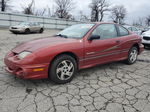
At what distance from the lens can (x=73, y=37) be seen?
10.7 feet

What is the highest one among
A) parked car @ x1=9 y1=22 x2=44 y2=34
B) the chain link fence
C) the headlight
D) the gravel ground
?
the chain link fence

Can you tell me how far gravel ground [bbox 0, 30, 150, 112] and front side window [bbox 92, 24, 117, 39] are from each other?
1074 mm

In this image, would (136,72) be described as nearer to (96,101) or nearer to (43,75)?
(96,101)

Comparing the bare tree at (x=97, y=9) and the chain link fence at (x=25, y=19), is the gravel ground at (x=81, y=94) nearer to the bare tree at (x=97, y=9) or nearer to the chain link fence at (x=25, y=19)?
the chain link fence at (x=25, y=19)

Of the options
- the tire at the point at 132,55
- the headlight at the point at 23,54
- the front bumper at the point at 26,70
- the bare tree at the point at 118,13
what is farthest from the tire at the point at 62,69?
the bare tree at the point at 118,13

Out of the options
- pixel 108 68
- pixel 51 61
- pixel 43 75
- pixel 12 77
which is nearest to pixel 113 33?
pixel 108 68

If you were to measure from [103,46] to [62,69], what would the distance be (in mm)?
1296

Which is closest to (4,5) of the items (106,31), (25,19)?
(25,19)

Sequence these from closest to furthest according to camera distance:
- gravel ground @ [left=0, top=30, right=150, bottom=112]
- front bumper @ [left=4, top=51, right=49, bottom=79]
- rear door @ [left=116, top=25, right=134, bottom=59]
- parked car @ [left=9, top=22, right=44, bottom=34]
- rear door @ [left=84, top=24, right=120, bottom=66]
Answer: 1. gravel ground @ [left=0, top=30, right=150, bottom=112]
2. front bumper @ [left=4, top=51, right=49, bottom=79]
3. rear door @ [left=84, top=24, right=120, bottom=66]
4. rear door @ [left=116, top=25, right=134, bottom=59]
5. parked car @ [left=9, top=22, right=44, bottom=34]

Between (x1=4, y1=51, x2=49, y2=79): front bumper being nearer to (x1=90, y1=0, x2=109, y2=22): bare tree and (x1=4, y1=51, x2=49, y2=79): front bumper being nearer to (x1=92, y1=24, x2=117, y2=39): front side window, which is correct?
(x1=92, y1=24, x2=117, y2=39): front side window

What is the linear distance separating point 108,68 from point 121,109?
197 centimetres

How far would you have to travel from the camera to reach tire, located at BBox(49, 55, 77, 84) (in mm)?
2693

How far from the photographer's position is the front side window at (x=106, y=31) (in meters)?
3.45

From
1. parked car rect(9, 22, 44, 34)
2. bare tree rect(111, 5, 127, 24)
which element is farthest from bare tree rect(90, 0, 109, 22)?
parked car rect(9, 22, 44, 34)
